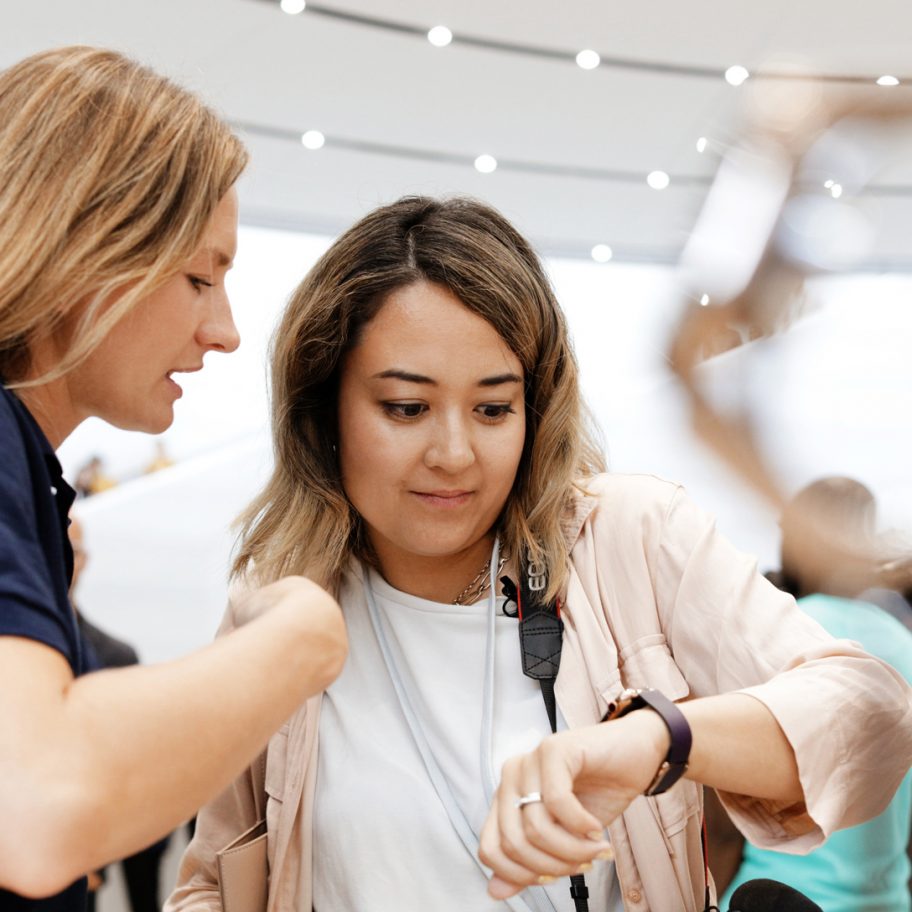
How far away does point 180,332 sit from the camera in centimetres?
121

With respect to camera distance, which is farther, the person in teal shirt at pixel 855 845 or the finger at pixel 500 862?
the person in teal shirt at pixel 855 845

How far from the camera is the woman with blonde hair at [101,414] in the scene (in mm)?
794

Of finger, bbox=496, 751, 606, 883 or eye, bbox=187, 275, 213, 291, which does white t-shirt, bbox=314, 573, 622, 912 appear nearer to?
finger, bbox=496, 751, 606, 883

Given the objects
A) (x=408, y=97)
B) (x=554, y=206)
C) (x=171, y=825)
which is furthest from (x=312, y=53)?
(x=171, y=825)

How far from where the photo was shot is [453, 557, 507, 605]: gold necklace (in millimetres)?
1747

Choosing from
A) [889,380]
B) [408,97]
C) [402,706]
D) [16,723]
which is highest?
[408,97]

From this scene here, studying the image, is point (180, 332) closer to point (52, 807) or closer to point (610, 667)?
point (52, 807)

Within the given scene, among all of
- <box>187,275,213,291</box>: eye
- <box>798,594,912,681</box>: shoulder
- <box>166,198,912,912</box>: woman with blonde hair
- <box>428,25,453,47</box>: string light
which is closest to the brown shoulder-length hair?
<box>166,198,912,912</box>: woman with blonde hair

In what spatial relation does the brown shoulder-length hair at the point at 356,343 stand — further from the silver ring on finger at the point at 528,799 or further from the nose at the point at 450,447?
the silver ring on finger at the point at 528,799

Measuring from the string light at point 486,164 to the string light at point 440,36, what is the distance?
812 millimetres

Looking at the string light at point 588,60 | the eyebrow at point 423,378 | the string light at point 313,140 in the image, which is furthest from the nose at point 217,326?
the string light at point 313,140

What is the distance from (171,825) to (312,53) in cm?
437

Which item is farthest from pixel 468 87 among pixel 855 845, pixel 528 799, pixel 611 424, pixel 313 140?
pixel 528 799

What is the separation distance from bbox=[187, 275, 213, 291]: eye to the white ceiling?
2.73m
